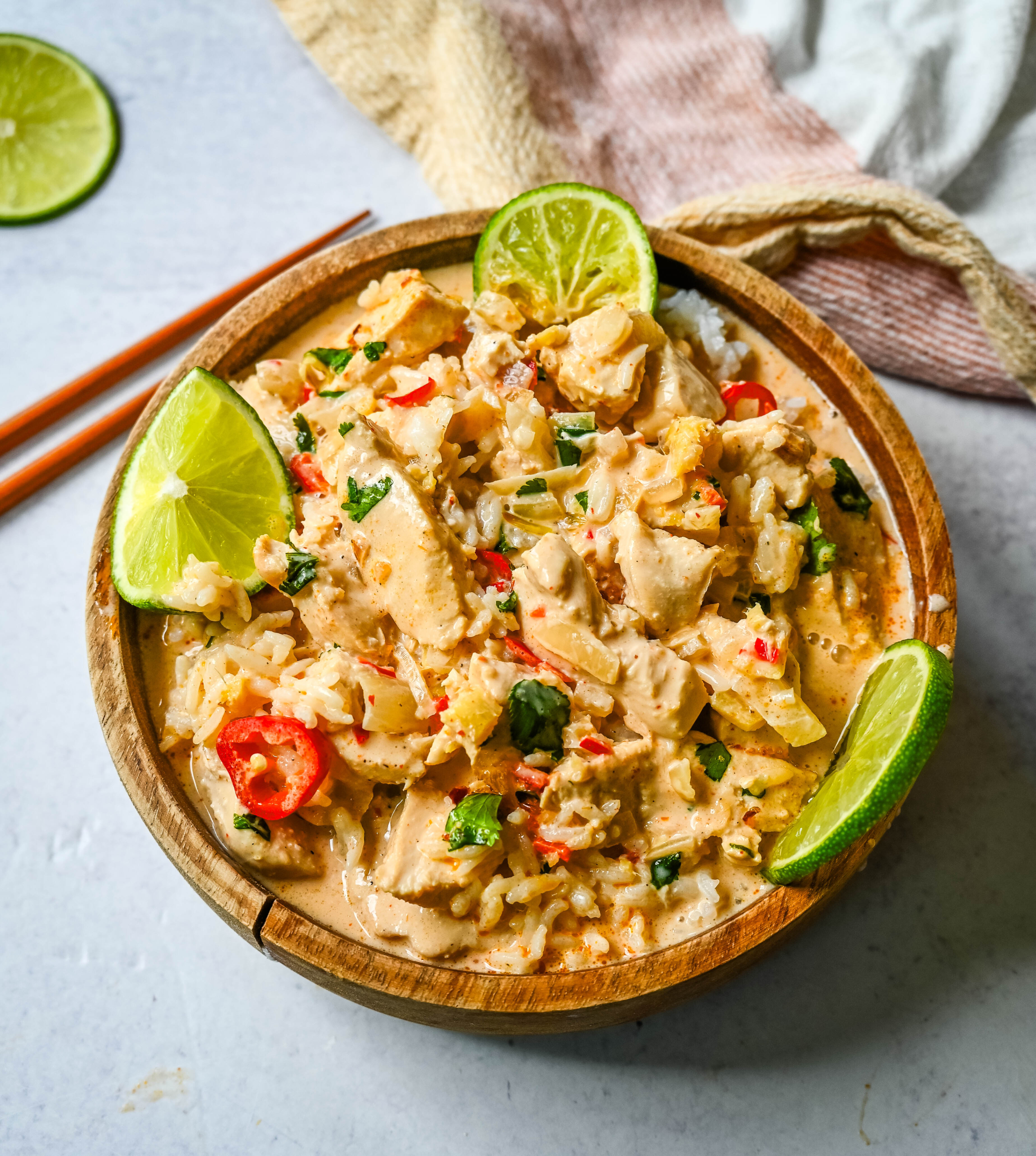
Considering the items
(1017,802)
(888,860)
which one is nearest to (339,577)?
(888,860)

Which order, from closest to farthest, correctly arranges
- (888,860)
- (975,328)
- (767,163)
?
(888,860) → (975,328) → (767,163)

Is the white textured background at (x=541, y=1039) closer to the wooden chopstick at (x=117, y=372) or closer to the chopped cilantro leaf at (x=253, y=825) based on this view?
the wooden chopstick at (x=117, y=372)

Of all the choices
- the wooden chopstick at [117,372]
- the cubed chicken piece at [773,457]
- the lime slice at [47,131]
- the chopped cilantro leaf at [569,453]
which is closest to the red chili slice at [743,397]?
the cubed chicken piece at [773,457]

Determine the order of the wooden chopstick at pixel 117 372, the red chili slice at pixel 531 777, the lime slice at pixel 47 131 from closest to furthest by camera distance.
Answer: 1. the red chili slice at pixel 531 777
2. the wooden chopstick at pixel 117 372
3. the lime slice at pixel 47 131

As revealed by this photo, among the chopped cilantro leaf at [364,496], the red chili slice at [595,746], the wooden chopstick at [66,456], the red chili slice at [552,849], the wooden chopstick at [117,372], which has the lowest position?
the red chili slice at [552,849]

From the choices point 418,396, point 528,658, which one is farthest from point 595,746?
point 418,396

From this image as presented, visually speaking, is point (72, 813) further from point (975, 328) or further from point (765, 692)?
point (975, 328)
